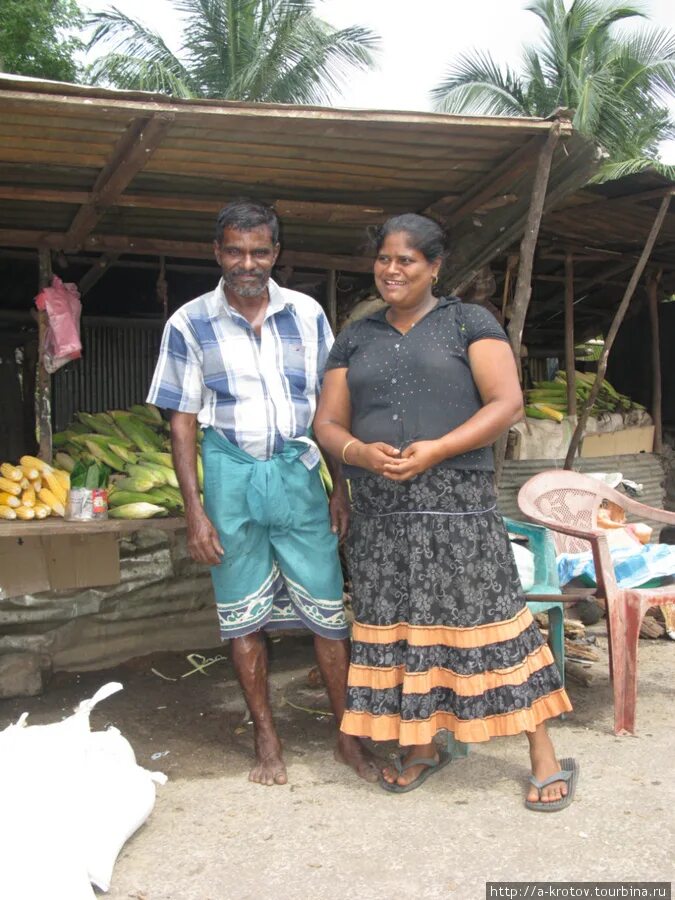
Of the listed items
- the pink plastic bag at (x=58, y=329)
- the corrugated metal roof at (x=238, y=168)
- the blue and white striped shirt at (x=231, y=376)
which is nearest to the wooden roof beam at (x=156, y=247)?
the corrugated metal roof at (x=238, y=168)

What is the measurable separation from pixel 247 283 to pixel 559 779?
1.83 metres

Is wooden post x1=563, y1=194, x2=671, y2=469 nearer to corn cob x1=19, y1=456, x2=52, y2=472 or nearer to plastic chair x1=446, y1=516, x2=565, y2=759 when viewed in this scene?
plastic chair x1=446, y1=516, x2=565, y2=759

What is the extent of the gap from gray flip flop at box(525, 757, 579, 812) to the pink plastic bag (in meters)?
Answer: 2.91

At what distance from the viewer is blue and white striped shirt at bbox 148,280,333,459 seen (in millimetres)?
2883

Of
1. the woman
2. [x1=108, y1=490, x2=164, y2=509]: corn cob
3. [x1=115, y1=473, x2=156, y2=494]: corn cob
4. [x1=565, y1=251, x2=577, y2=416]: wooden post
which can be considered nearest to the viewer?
the woman

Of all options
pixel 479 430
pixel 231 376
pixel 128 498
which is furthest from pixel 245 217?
pixel 128 498

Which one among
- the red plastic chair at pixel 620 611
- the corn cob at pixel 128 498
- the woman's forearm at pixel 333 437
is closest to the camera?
the woman's forearm at pixel 333 437

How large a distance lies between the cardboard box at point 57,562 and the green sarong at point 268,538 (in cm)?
160

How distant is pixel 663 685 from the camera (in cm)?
393

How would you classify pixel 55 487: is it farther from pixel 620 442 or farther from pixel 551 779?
pixel 620 442

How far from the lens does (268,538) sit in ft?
9.67

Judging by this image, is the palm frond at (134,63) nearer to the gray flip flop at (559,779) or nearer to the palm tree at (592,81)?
the palm tree at (592,81)

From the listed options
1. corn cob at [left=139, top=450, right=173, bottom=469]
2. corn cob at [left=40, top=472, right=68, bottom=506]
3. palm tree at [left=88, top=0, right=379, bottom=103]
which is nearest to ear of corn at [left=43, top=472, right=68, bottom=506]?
corn cob at [left=40, top=472, right=68, bottom=506]

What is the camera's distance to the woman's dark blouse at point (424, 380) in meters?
2.66
